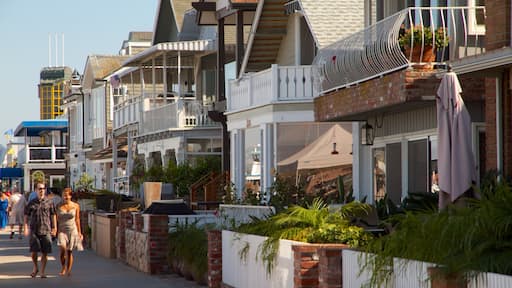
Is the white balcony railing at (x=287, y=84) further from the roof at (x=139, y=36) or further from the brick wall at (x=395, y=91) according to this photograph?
the roof at (x=139, y=36)

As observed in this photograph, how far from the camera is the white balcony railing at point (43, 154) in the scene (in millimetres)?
84219

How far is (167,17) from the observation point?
49.0 meters

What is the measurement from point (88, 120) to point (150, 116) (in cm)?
2646

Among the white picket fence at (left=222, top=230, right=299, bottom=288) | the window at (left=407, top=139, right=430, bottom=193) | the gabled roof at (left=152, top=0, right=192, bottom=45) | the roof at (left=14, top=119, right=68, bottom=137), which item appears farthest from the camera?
the roof at (left=14, top=119, right=68, bottom=137)

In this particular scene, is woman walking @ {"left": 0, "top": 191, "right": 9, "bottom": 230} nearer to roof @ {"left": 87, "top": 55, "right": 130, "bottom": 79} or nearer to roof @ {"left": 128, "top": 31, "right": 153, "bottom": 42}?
roof @ {"left": 87, "top": 55, "right": 130, "bottom": 79}

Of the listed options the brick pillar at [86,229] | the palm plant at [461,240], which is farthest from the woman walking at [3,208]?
the palm plant at [461,240]

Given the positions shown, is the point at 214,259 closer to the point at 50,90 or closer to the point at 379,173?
the point at 379,173

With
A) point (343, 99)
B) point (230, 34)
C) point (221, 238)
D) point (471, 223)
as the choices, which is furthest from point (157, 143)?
point (471, 223)

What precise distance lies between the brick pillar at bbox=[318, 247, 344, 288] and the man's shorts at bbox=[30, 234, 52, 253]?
11064 mm

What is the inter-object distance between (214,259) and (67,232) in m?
5.42

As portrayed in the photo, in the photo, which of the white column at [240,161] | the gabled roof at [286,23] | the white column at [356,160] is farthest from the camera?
the white column at [240,161]

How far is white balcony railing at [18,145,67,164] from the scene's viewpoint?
84219 millimetres

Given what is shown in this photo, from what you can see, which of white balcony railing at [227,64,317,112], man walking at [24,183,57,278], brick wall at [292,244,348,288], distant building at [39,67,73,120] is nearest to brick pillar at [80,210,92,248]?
white balcony railing at [227,64,317,112]

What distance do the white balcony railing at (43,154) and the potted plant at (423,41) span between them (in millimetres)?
65440
